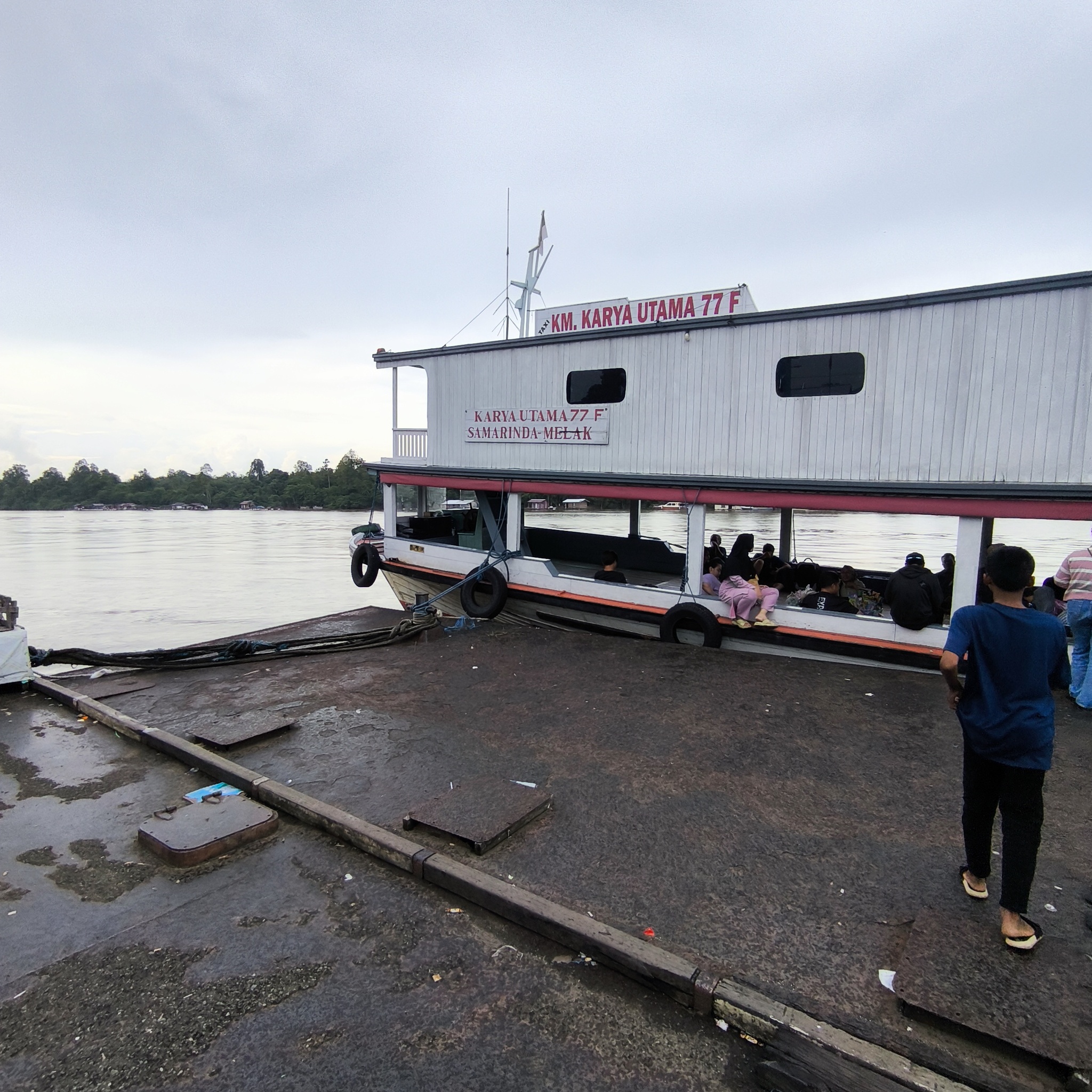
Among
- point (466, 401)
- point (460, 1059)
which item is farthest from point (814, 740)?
point (466, 401)

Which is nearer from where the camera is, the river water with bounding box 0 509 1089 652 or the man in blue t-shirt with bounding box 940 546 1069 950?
the man in blue t-shirt with bounding box 940 546 1069 950

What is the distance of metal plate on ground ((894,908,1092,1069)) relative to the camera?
2637 mm

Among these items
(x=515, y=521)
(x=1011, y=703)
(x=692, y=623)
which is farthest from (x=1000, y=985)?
(x=515, y=521)

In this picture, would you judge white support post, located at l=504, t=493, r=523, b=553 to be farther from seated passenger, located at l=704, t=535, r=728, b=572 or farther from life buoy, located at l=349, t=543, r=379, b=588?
life buoy, located at l=349, t=543, r=379, b=588

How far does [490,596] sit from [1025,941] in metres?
9.34

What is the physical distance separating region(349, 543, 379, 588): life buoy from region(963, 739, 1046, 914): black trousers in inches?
483

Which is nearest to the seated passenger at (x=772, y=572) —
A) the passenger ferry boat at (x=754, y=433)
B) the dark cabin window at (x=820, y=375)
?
the passenger ferry boat at (x=754, y=433)

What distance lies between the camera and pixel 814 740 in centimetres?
590

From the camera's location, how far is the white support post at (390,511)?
14023mm

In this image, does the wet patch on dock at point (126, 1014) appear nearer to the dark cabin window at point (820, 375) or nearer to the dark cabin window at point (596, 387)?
the dark cabin window at point (820, 375)

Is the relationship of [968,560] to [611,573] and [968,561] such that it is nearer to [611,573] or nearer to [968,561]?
[968,561]

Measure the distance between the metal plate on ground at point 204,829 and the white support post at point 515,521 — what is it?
725cm

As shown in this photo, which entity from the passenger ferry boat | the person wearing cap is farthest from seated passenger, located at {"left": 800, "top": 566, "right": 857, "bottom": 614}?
the person wearing cap

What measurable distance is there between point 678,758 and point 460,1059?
10.5 feet
